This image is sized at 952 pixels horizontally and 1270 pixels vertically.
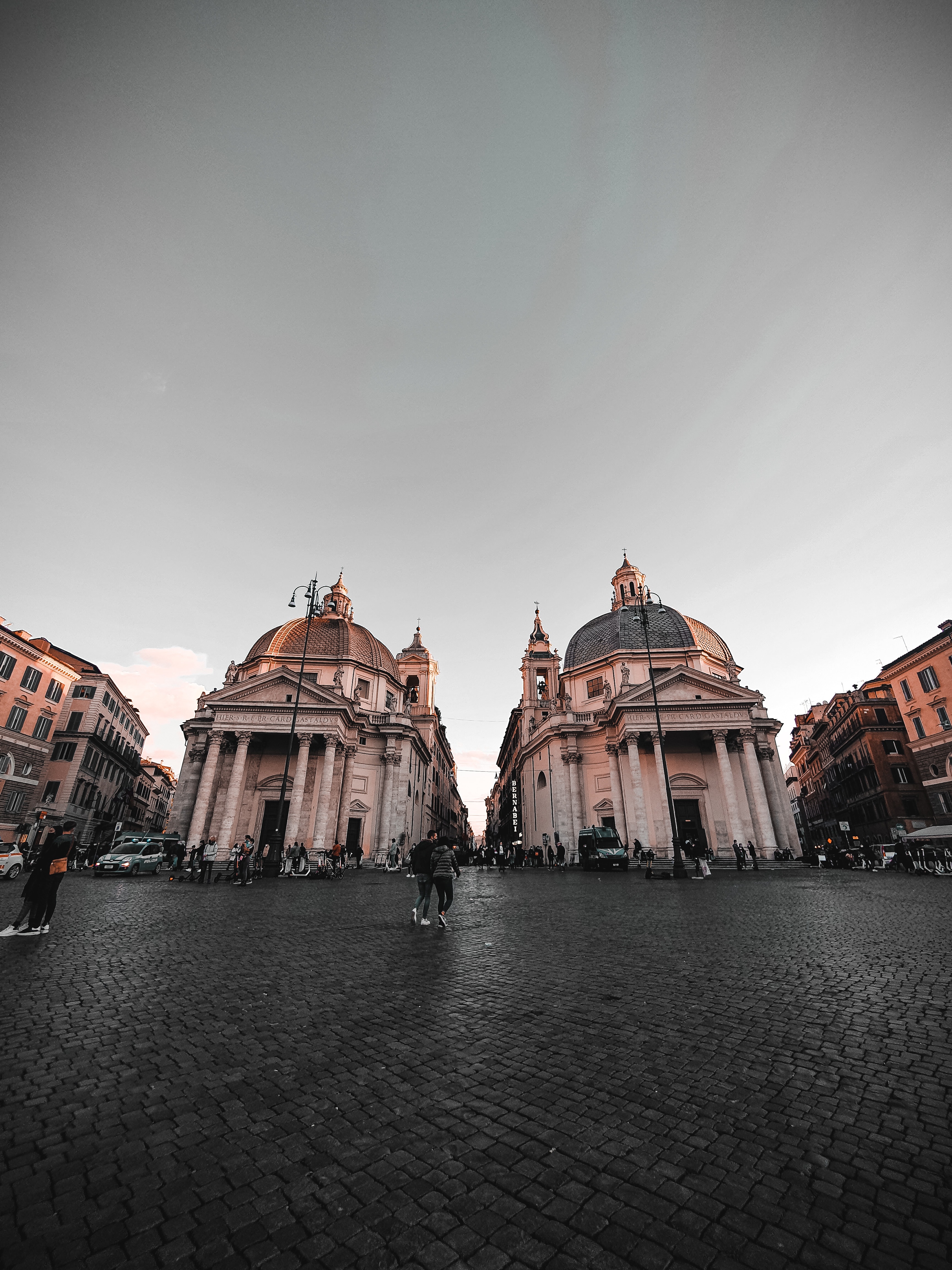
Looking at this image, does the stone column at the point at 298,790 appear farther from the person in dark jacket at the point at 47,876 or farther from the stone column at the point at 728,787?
the stone column at the point at 728,787

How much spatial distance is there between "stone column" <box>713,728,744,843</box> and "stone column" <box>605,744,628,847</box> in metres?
6.48

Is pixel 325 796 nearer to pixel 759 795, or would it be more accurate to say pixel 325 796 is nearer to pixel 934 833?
pixel 759 795

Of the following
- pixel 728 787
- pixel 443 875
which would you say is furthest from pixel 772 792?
pixel 443 875

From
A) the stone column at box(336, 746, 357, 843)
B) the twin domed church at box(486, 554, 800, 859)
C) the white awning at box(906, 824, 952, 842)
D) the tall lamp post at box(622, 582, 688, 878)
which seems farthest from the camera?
the stone column at box(336, 746, 357, 843)

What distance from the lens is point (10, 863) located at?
21438 millimetres

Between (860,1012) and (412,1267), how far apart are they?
5141mm

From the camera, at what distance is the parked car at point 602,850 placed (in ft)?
101

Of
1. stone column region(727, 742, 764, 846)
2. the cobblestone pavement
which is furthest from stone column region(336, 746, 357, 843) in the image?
the cobblestone pavement

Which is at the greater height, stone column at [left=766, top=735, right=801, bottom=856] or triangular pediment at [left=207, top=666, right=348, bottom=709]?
triangular pediment at [left=207, top=666, right=348, bottom=709]

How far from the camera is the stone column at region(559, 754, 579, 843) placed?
131 ft

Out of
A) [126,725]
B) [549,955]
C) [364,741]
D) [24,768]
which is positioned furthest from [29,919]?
[126,725]

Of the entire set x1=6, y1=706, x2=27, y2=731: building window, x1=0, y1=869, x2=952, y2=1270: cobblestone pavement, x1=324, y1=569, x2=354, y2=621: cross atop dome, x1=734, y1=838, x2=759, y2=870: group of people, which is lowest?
x1=0, y1=869, x2=952, y2=1270: cobblestone pavement

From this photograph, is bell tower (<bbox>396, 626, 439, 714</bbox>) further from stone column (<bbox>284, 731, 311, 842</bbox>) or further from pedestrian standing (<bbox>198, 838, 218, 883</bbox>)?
pedestrian standing (<bbox>198, 838, 218, 883</bbox>)

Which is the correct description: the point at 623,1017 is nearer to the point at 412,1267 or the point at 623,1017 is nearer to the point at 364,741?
the point at 412,1267
